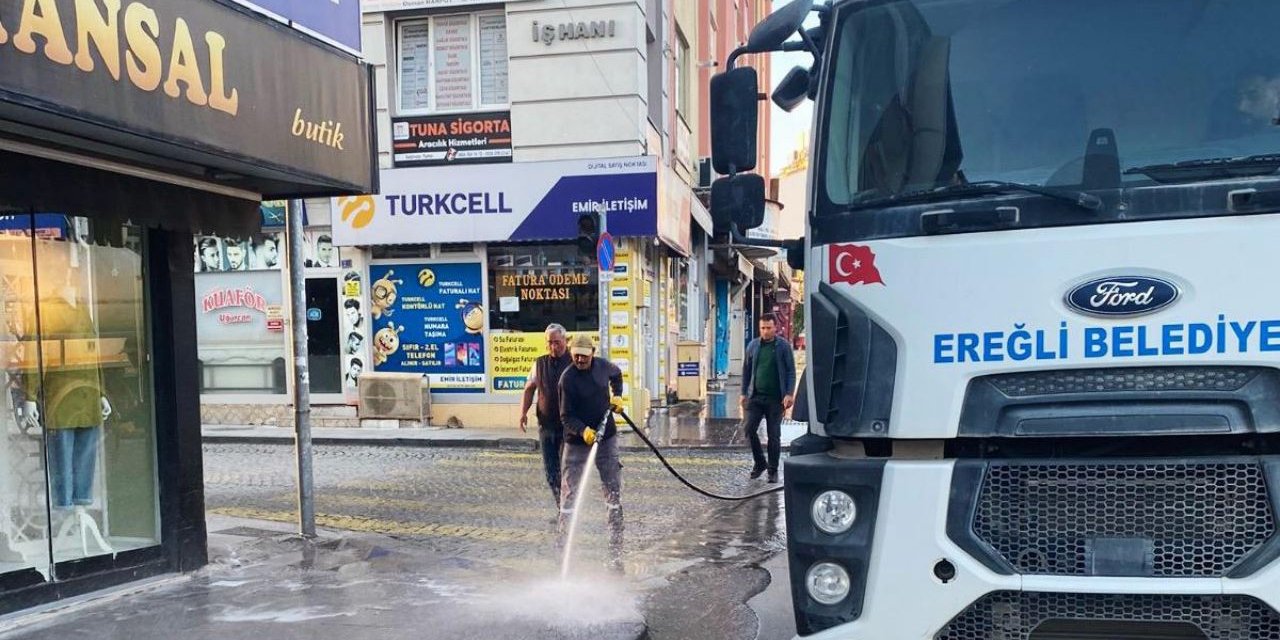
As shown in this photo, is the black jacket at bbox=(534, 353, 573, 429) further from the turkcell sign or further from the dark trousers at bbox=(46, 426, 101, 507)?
the turkcell sign

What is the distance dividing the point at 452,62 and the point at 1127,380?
13650 mm

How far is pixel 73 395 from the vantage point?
5.57 m

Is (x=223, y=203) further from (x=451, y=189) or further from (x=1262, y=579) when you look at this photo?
(x=451, y=189)

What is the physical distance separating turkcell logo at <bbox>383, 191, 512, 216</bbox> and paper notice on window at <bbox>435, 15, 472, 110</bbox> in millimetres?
1732

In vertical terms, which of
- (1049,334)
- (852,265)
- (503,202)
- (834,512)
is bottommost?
(834,512)

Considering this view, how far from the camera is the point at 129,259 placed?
19.0 feet

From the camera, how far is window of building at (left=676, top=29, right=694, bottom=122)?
18750mm

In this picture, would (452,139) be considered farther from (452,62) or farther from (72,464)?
(72,464)

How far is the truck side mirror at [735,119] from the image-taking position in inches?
158

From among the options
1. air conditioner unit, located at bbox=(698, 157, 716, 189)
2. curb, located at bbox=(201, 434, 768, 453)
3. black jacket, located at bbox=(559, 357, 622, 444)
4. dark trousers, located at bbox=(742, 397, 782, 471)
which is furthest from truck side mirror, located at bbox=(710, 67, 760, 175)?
air conditioner unit, located at bbox=(698, 157, 716, 189)

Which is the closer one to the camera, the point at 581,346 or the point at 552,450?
the point at 581,346

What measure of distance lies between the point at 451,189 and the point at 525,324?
2.57 m

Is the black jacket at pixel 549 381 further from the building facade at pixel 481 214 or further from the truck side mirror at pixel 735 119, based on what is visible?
the building facade at pixel 481 214

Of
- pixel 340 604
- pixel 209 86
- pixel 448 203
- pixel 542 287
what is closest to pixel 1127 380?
pixel 340 604
